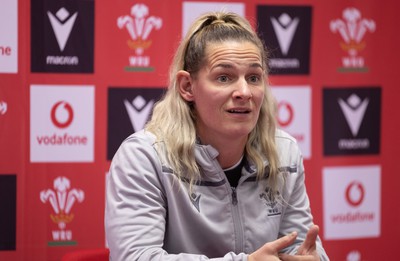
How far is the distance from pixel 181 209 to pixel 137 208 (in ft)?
0.56

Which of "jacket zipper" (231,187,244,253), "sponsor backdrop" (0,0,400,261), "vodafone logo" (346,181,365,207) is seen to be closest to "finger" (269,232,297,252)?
"jacket zipper" (231,187,244,253)

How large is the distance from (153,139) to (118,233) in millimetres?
364

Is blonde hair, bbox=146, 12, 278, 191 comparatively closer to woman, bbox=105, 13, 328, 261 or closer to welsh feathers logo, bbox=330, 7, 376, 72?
woman, bbox=105, 13, 328, 261

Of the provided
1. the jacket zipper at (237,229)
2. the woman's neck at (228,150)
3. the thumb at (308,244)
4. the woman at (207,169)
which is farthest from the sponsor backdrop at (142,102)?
the thumb at (308,244)

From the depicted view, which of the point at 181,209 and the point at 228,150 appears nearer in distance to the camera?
the point at 181,209

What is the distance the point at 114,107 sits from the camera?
3307 mm

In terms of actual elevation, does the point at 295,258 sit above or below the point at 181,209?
below

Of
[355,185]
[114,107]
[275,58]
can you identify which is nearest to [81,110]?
[114,107]

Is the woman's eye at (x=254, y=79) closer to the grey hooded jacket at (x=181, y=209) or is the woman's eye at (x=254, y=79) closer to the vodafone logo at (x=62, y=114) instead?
the grey hooded jacket at (x=181, y=209)

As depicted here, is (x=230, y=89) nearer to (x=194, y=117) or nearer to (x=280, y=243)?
(x=194, y=117)

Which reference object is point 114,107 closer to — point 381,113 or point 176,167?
point 176,167

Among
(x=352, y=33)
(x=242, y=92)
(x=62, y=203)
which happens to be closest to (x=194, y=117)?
(x=242, y=92)

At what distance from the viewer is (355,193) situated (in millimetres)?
3719

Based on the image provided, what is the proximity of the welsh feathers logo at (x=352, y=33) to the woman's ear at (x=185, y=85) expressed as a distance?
1570 millimetres
